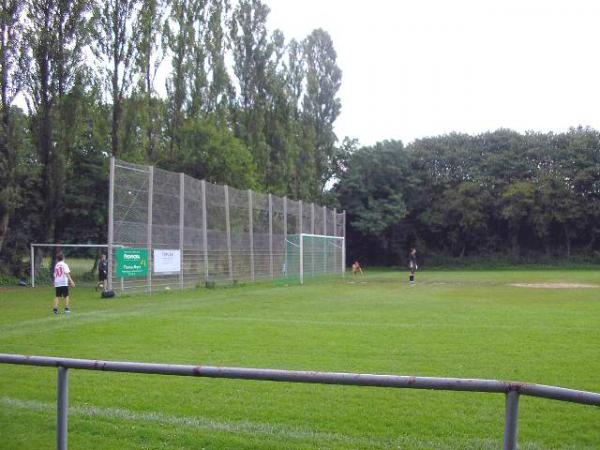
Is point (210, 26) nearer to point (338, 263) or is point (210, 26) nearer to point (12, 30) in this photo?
point (12, 30)

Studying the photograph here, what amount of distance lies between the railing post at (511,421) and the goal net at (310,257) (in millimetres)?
29271

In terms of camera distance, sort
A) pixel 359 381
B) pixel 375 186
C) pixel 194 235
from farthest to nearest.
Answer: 1. pixel 375 186
2. pixel 194 235
3. pixel 359 381

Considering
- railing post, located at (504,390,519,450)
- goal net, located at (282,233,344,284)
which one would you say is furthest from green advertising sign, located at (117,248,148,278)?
railing post, located at (504,390,519,450)

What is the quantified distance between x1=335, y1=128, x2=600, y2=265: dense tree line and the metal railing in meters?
55.4

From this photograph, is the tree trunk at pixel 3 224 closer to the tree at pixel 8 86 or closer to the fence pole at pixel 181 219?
the tree at pixel 8 86

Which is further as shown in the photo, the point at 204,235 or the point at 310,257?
the point at 310,257

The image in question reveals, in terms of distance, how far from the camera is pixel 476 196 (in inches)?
2297

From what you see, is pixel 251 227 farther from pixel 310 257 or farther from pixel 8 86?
pixel 8 86

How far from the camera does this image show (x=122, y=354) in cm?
1034

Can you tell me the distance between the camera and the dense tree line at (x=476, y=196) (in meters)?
55.8

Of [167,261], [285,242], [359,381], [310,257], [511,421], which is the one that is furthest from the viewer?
[310,257]

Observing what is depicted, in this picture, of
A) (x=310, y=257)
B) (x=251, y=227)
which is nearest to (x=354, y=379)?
(x=251, y=227)

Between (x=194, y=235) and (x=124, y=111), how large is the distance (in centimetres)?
994

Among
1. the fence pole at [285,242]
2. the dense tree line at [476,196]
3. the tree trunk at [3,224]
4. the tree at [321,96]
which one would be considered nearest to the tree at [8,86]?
the tree trunk at [3,224]
